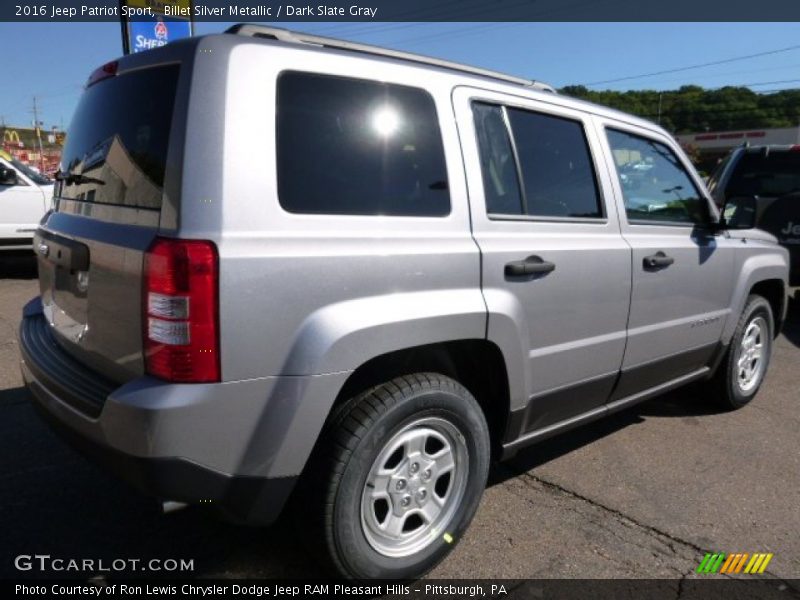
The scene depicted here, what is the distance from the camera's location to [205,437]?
1.95 m

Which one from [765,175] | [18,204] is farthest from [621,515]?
[18,204]

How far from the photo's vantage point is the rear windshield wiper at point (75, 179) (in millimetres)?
2476

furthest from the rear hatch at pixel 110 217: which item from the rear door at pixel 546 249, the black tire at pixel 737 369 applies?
the black tire at pixel 737 369

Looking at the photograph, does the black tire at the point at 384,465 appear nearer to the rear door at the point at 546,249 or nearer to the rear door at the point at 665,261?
the rear door at the point at 546,249

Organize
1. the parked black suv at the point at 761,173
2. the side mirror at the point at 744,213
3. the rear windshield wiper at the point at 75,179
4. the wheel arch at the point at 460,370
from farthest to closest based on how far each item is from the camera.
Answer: the parked black suv at the point at 761,173 < the side mirror at the point at 744,213 < the rear windshield wiper at the point at 75,179 < the wheel arch at the point at 460,370

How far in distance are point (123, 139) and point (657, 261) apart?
8.37ft

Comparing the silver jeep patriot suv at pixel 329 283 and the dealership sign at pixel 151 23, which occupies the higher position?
the dealership sign at pixel 151 23

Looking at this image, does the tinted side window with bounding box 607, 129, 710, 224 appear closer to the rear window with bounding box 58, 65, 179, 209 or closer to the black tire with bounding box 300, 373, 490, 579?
the black tire with bounding box 300, 373, 490, 579

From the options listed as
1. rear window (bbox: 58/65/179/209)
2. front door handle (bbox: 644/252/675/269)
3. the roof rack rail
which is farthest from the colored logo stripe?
rear window (bbox: 58/65/179/209)

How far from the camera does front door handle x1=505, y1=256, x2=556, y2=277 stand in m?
2.63

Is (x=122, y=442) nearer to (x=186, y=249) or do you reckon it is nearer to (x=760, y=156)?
(x=186, y=249)

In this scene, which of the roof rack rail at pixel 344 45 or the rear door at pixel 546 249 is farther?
the rear door at pixel 546 249

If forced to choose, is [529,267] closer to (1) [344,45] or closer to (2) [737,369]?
(1) [344,45]

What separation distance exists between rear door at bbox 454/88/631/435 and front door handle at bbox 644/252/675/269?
193 millimetres
